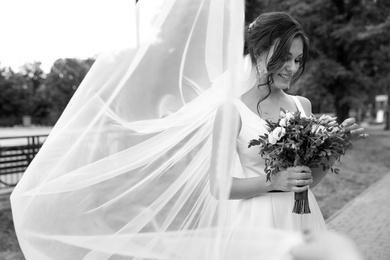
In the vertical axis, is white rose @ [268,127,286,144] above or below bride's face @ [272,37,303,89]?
below

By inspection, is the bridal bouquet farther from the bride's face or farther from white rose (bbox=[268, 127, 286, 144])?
the bride's face

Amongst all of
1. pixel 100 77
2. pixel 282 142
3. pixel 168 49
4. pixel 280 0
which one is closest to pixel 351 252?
pixel 282 142

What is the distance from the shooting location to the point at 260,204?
1.97 metres

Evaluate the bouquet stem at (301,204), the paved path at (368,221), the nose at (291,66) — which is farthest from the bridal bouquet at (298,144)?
the paved path at (368,221)

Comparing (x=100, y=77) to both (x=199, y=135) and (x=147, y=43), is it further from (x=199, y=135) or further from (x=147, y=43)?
(x=199, y=135)

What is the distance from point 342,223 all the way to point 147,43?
5.27 m

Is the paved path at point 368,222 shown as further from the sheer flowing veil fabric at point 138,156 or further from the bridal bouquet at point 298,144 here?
the sheer flowing veil fabric at point 138,156

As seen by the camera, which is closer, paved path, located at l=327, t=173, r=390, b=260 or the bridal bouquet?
the bridal bouquet

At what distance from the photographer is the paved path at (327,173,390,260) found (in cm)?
504

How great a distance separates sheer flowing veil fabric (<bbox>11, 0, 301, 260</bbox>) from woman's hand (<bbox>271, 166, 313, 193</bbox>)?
0.26 meters

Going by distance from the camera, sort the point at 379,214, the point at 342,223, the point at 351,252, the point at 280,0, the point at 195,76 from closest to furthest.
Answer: the point at 351,252 < the point at 195,76 < the point at 342,223 < the point at 379,214 < the point at 280,0

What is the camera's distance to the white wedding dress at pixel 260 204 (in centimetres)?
195

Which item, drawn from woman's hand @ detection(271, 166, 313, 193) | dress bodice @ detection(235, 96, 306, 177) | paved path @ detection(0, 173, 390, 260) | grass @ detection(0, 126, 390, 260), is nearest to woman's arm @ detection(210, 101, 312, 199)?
woman's hand @ detection(271, 166, 313, 193)

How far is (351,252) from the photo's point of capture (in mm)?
673
